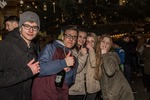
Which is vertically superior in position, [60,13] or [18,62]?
[60,13]

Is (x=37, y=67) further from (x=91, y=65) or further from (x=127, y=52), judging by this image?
(x=127, y=52)

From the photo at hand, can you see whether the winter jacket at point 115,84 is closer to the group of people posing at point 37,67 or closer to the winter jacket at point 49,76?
the group of people posing at point 37,67

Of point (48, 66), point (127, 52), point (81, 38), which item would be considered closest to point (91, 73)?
point (81, 38)

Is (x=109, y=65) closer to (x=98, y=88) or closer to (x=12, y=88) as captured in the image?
(x=98, y=88)

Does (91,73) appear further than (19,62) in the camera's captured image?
Yes

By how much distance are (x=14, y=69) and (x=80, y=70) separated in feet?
7.55

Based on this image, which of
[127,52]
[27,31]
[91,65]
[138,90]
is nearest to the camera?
[27,31]

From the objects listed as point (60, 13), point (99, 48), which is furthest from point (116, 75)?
point (60, 13)

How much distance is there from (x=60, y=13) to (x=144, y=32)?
11816mm

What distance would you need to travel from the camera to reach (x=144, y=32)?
71.5 ft

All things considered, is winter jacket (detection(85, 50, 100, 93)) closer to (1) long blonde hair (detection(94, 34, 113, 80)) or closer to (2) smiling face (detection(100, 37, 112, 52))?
(1) long blonde hair (detection(94, 34, 113, 80))

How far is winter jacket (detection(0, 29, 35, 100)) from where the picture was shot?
321cm

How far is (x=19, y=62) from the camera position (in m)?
3.37

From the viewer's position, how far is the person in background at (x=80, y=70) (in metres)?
5.45
